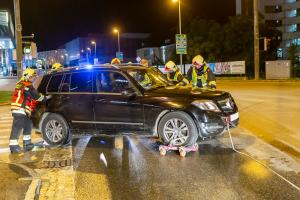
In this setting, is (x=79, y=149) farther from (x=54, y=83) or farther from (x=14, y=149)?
(x=54, y=83)

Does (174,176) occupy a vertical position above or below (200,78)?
below

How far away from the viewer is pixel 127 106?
8.90 meters

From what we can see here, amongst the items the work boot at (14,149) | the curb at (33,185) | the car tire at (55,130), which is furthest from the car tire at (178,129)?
the work boot at (14,149)

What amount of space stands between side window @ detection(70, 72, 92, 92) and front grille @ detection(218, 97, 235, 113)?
8.61ft

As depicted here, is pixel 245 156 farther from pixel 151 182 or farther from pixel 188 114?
pixel 151 182

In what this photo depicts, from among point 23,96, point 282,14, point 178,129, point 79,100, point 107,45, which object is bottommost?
point 178,129

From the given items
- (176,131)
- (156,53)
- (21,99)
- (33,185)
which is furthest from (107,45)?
(33,185)

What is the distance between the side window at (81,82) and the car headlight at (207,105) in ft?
7.51

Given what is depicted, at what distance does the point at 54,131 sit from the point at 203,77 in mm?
3843

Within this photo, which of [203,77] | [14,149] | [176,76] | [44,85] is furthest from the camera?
[176,76]

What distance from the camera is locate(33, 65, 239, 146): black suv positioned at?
845 cm

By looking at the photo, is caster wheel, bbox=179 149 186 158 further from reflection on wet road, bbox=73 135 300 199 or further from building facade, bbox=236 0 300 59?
building facade, bbox=236 0 300 59

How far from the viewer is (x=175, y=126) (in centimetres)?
856

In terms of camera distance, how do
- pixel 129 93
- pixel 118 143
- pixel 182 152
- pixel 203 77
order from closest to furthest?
pixel 182 152, pixel 129 93, pixel 118 143, pixel 203 77
